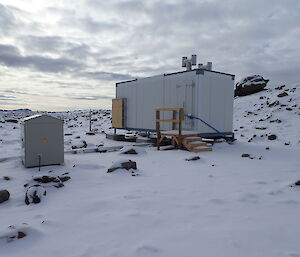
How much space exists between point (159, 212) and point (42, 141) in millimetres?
4512

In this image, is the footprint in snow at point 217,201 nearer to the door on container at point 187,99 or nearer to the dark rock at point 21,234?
the dark rock at point 21,234

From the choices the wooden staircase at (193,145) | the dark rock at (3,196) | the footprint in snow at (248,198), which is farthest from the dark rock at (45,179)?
the wooden staircase at (193,145)

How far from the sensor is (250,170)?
6801 millimetres

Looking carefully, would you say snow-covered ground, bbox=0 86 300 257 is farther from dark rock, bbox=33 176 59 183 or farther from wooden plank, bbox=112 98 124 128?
wooden plank, bbox=112 98 124 128

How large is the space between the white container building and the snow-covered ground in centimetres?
36

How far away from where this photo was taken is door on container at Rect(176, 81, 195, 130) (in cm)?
1158

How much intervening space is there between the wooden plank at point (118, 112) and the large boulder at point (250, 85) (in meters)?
17.7

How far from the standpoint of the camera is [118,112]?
16.0 m

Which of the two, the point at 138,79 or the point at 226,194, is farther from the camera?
the point at 138,79

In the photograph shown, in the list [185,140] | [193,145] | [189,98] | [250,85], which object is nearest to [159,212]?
[193,145]

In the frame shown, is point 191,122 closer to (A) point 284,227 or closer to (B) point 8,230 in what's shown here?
(A) point 284,227

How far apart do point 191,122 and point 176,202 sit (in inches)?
301

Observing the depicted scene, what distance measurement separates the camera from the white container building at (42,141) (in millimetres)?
6824

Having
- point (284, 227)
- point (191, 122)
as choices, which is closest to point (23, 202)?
point (284, 227)
